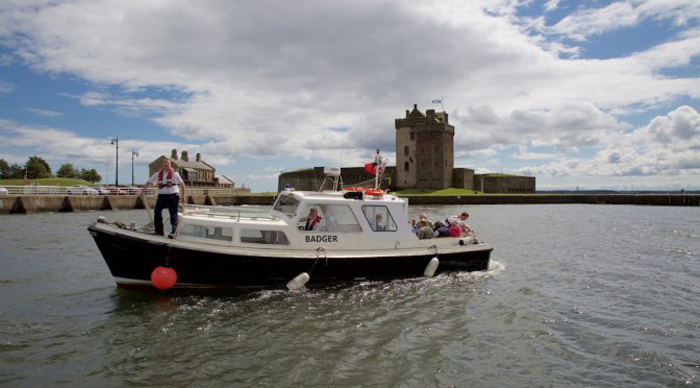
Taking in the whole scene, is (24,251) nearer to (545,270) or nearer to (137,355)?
(137,355)

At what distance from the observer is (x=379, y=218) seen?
41.9ft

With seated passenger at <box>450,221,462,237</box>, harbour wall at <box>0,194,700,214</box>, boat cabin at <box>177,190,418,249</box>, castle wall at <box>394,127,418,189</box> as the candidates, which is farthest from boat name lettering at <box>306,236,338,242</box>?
castle wall at <box>394,127,418,189</box>

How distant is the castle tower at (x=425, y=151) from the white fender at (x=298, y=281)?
61834 millimetres

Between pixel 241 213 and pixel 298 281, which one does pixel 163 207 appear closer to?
pixel 241 213

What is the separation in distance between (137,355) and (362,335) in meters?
3.85

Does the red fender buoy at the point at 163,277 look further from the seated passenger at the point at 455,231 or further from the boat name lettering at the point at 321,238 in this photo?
the seated passenger at the point at 455,231

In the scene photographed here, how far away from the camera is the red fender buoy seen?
10.4m

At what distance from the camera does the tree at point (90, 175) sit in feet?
314

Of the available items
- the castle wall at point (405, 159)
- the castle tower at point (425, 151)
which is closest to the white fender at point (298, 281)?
the castle tower at point (425, 151)

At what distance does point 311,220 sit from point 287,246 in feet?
3.04

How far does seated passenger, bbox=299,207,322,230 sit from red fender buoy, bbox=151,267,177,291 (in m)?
3.20

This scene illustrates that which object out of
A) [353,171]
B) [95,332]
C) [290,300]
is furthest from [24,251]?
[353,171]

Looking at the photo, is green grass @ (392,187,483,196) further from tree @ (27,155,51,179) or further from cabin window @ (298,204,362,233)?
tree @ (27,155,51,179)

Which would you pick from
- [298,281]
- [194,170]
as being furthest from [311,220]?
[194,170]
